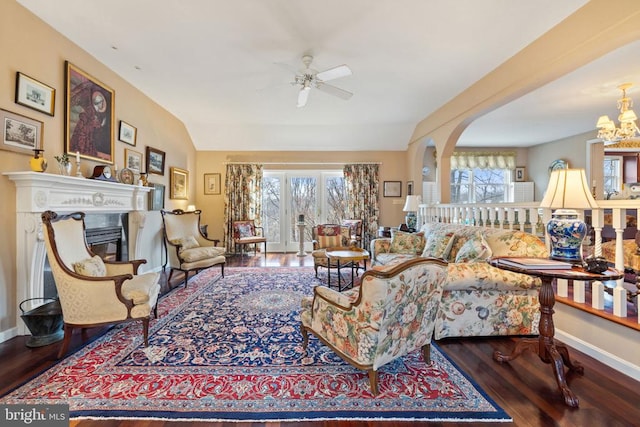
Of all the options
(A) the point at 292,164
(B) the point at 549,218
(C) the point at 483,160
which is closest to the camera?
(B) the point at 549,218

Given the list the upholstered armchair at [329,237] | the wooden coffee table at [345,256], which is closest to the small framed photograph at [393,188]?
the upholstered armchair at [329,237]

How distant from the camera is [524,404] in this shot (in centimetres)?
168

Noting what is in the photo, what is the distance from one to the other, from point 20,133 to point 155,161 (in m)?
2.35

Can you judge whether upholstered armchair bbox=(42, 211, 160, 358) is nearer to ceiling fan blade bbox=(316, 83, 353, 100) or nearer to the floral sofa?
the floral sofa

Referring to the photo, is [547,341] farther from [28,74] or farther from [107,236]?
[28,74]

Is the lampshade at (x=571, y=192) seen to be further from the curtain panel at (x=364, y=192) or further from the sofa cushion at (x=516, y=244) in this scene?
the curtain panel at (x=364, y=192)

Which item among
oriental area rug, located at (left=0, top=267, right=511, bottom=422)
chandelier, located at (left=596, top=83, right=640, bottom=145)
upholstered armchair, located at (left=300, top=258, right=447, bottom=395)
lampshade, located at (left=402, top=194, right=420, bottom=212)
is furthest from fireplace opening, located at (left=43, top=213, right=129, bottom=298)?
chandelier, located at (left=596, top=83, right=640, bottom=145)

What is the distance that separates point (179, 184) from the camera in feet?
19.2

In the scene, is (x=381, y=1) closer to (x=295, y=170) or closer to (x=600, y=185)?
(x=295, y=170)

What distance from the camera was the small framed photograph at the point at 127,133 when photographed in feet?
13.1

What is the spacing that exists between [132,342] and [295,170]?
203 inches

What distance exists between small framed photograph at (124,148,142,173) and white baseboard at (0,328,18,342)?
2.39 meters

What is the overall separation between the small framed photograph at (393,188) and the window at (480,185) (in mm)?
1833

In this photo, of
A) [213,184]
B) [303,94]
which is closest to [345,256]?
[303,94]
